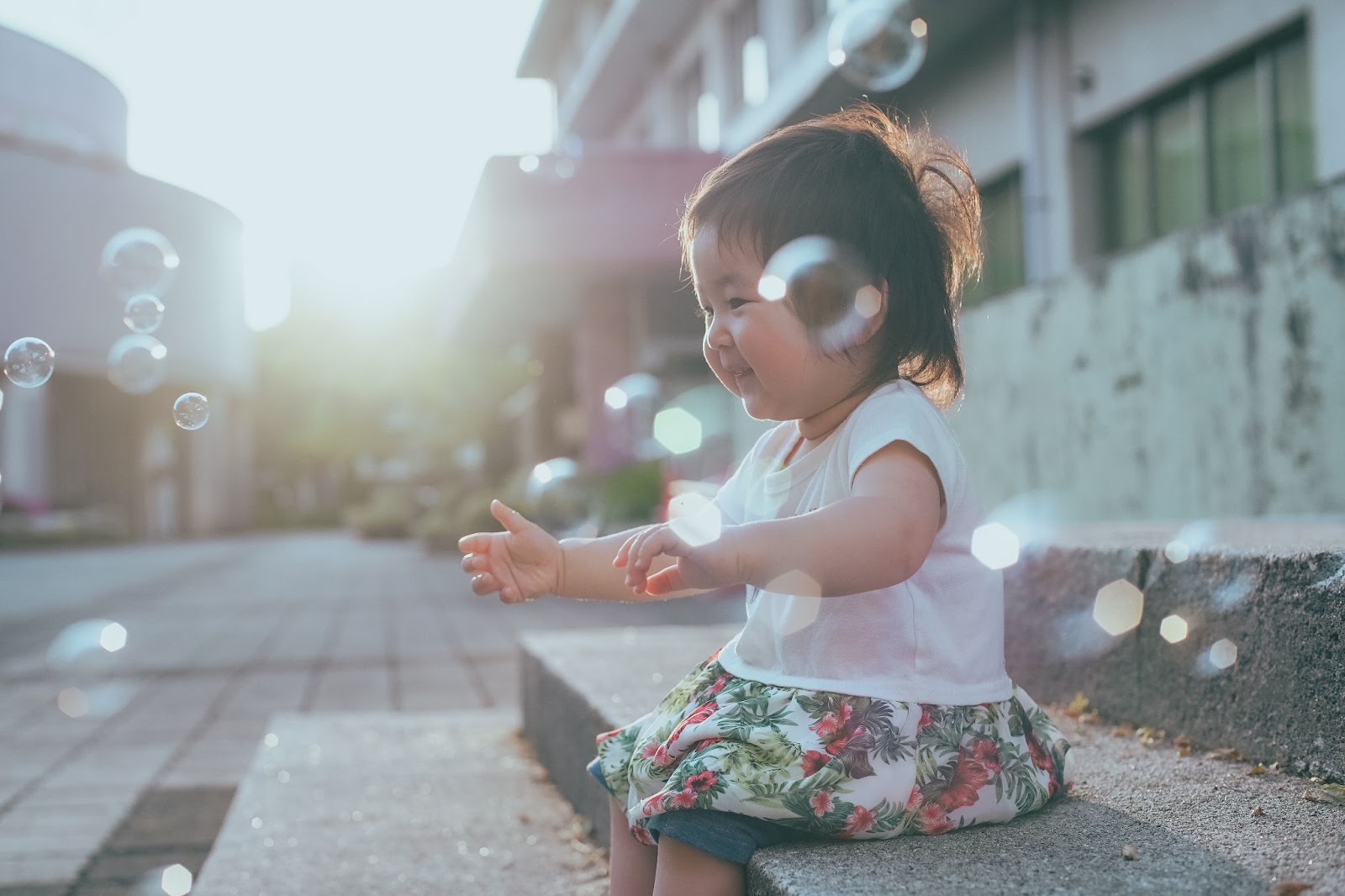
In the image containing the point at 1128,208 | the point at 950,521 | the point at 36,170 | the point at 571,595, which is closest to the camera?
the point at 950,521

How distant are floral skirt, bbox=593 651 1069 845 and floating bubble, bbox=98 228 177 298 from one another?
237cm

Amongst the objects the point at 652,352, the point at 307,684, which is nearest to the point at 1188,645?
the point at 307,684

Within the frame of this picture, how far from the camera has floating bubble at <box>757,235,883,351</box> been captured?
63.9 inches

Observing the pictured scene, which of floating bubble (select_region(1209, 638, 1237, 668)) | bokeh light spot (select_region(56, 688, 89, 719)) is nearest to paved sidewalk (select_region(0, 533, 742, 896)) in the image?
bokeh light spot (select_region(56, 688, 89, 719))

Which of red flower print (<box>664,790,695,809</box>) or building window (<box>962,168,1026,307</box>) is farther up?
building window (<box>962,168,1026,307</box>)

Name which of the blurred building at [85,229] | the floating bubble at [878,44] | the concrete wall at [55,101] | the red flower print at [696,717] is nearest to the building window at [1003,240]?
the floating bubble at [878,44]

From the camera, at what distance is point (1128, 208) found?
7.70 meters

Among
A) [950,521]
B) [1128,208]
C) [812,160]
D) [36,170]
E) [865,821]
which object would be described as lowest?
[865,821]

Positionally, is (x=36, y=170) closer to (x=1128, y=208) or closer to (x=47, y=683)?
(x=47, y=683)

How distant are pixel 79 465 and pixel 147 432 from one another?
1.81 meters

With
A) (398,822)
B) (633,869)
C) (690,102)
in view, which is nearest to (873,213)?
(633,869)

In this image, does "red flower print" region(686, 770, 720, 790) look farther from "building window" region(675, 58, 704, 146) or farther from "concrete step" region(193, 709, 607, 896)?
"building window" region(675, 58, 704, 146)

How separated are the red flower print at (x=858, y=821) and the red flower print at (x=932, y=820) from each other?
0.09 meters

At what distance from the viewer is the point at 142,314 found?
3.20 meters
